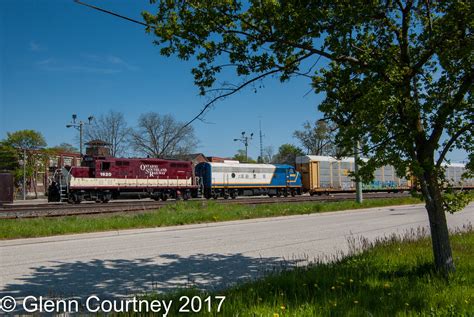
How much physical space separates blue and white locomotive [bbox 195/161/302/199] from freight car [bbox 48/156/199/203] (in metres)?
1.90

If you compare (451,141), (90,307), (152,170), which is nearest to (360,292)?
(451,141)

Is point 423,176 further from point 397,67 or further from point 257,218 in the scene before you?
point 257,218

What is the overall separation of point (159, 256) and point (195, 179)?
97.8ft

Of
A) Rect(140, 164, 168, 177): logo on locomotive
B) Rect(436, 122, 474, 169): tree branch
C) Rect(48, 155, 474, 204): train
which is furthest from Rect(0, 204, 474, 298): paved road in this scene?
Rect(140, 164, 168, 177): logo on locomotive

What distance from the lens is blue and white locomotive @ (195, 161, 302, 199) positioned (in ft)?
134

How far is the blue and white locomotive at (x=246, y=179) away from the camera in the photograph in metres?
40.9

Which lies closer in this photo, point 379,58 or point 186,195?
point 379,58

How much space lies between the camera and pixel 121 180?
34.0 metres

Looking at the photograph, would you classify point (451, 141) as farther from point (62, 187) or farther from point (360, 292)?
point (62, 187)

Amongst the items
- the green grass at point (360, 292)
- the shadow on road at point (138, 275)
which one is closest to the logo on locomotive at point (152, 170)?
the shadow on road at point (138, 275)

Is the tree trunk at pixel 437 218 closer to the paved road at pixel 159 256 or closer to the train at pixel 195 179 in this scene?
the paved road at pixel 159 256

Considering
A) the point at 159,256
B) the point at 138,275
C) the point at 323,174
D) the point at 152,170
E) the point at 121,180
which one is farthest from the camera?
the point at 323,174

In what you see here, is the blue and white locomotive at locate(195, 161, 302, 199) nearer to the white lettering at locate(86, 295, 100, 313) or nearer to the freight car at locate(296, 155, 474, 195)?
the freight car at locate(296, 155, 474, 195)

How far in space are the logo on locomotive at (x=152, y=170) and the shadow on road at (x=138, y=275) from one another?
26.4 meters
